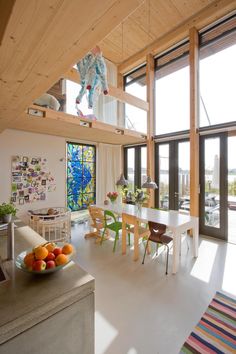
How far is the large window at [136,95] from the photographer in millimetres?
5746

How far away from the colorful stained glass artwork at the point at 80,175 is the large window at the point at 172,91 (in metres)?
2.29

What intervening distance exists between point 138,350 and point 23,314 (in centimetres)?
129

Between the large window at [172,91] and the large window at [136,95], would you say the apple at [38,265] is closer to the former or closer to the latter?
the large window at [172,91]

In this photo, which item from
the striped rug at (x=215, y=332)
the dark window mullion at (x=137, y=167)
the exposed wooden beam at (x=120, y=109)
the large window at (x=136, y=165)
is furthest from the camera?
the exposed wooden beam at (x=120, y=109)

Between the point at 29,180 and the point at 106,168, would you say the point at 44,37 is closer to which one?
the point at 29,180

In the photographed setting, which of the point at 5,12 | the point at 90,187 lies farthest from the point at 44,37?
the point at 90,187

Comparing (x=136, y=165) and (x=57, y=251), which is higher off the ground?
(x=136, y=165)

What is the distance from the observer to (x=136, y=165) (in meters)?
6.12

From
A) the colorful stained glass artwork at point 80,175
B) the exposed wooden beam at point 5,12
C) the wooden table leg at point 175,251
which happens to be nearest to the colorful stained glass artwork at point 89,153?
the colorful stained glass artwork at point 80,175

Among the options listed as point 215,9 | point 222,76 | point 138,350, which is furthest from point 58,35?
point 215,9

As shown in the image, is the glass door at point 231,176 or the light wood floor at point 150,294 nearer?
the light wood floor at point 150,294

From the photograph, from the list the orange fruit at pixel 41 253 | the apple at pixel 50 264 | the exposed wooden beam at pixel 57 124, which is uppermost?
the exposed wooden beam at pixel 57 124

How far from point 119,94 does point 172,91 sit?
5.99 feet

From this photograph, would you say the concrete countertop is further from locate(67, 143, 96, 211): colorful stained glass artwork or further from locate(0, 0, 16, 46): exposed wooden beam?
locate(67, 143, 96, 211): colorful stained glass artwork
